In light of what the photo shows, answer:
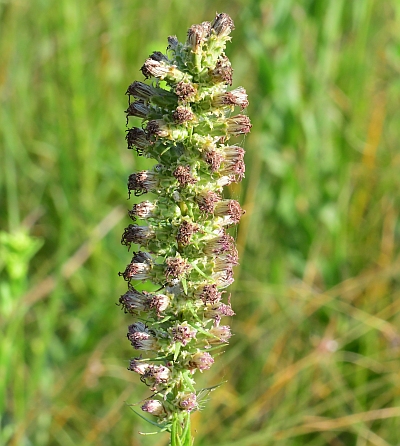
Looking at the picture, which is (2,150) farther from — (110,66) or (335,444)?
(335,444)

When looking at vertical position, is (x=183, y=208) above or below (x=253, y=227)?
above

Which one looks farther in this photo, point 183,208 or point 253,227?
point 253,227

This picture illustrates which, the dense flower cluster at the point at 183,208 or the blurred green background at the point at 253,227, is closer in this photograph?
the dense flower cluster at the point at 183,208

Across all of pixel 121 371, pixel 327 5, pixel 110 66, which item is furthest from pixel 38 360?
pixel 327 5

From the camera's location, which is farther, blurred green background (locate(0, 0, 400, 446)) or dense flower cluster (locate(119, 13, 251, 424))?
blurred green background (locate(0, 0, 400, 446))
